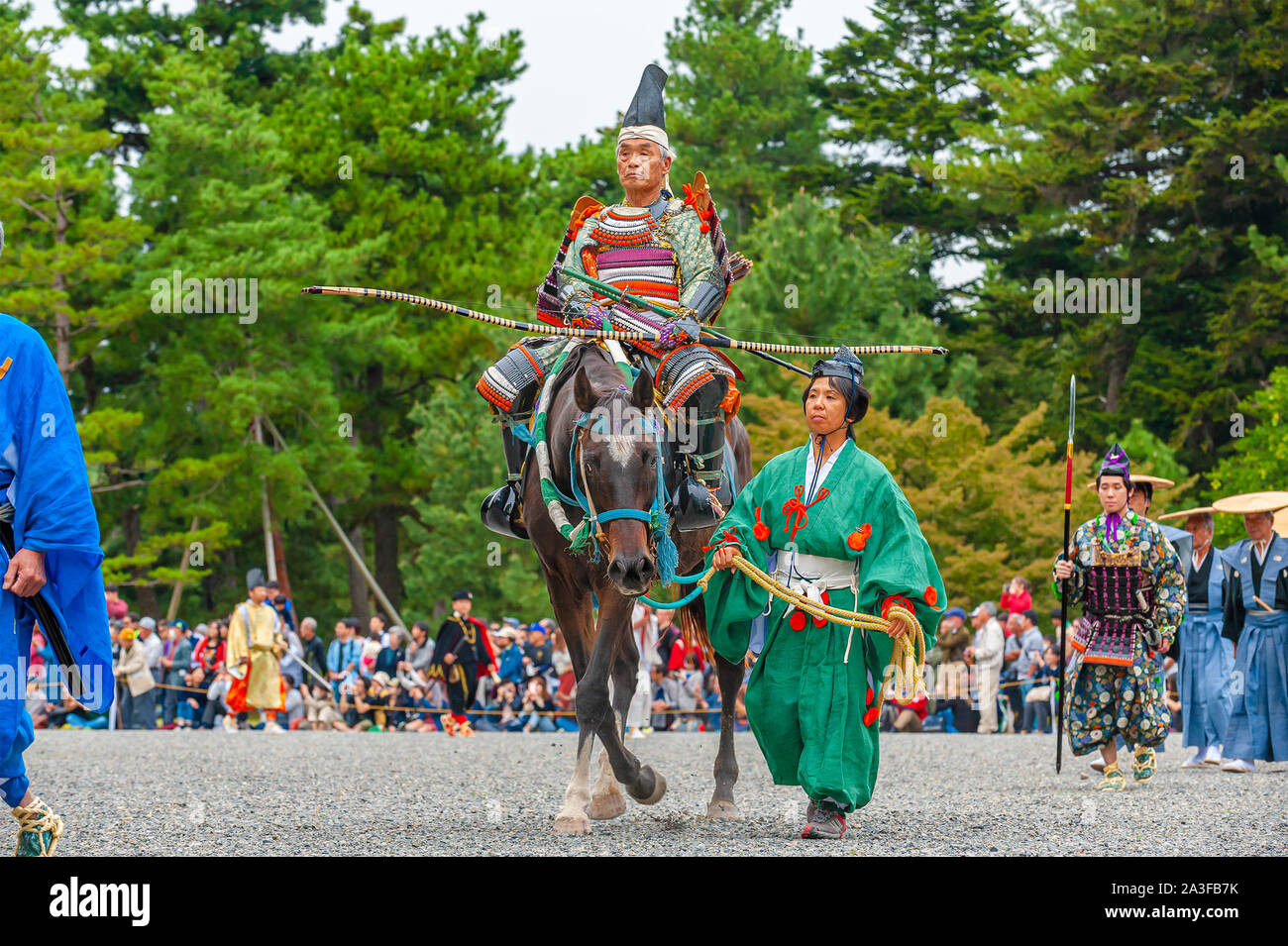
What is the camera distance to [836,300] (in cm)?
A: 2834

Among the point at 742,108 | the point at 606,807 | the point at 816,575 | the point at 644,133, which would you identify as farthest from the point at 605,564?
the point at 742,108

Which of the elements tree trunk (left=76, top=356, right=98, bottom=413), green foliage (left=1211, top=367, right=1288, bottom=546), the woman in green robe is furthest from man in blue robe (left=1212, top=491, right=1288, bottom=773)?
tree trunk (left=76, top=356, right=98, bottom=413)

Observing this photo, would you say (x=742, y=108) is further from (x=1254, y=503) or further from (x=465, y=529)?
(x=1254, y=503)

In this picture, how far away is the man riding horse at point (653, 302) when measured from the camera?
8102 mm

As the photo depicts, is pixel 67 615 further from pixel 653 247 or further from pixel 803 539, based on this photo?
pixel 653 247

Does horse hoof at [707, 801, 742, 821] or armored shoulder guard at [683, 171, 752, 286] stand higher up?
armored shoulder guard at [683, 171, 752, 286]

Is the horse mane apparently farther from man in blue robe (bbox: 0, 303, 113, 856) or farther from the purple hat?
the purple hat

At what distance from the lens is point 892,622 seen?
703 centimetres

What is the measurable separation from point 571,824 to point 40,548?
2.72 meters

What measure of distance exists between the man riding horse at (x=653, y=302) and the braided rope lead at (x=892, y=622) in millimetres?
1157

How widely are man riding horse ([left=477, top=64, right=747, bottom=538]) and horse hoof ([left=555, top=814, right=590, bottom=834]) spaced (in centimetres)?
168

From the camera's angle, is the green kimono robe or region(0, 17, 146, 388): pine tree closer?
the green kimono robe

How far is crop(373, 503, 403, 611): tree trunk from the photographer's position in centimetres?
3634

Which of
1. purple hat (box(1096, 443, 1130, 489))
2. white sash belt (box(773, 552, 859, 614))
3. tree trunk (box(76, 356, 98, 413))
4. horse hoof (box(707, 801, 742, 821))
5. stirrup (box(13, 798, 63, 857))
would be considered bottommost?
horse hoof (box(707, 801, 742, 821))
